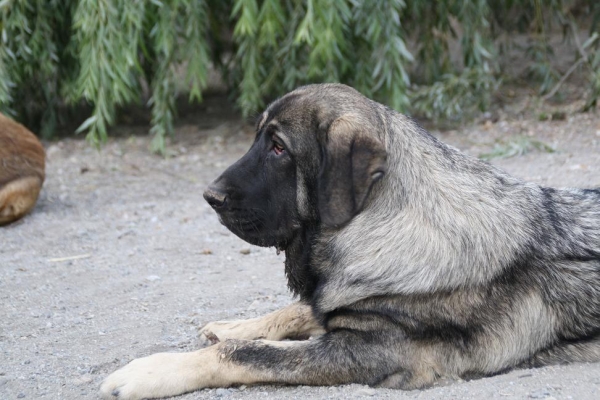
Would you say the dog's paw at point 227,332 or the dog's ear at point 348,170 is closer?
the dog's ear at point 348,170

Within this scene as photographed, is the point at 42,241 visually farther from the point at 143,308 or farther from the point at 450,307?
the point at 450,307

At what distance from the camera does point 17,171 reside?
22.1ft

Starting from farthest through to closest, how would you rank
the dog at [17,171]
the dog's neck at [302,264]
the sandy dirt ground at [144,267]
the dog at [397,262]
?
the dog at [17,171], the dog's neck at [302,264], the sandy dirt ground at [144,267], the dog at [397,262]

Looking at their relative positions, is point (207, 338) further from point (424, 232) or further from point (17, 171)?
point (17, 171)

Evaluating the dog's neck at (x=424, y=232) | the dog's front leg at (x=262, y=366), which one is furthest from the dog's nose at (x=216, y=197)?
the dog's front leg at (x=262, y=366)

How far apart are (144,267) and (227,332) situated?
1.65 meters

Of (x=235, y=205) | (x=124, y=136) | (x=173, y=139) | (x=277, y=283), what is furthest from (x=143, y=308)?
(x=124, y=136)

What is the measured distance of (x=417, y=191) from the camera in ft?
11.7

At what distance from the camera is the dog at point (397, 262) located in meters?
3.48

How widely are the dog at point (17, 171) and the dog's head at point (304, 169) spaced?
3.34 m

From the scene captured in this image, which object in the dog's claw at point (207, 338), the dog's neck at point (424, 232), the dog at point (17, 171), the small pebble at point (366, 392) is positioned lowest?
the dog at point (17, 171)

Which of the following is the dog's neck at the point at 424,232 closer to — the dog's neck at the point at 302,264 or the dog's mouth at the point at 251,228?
the dog's neck at the point at 302,264

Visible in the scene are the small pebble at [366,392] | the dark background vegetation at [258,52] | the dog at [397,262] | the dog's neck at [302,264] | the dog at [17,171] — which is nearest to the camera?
the small pebble at [366,392]

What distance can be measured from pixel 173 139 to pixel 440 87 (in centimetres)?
298
